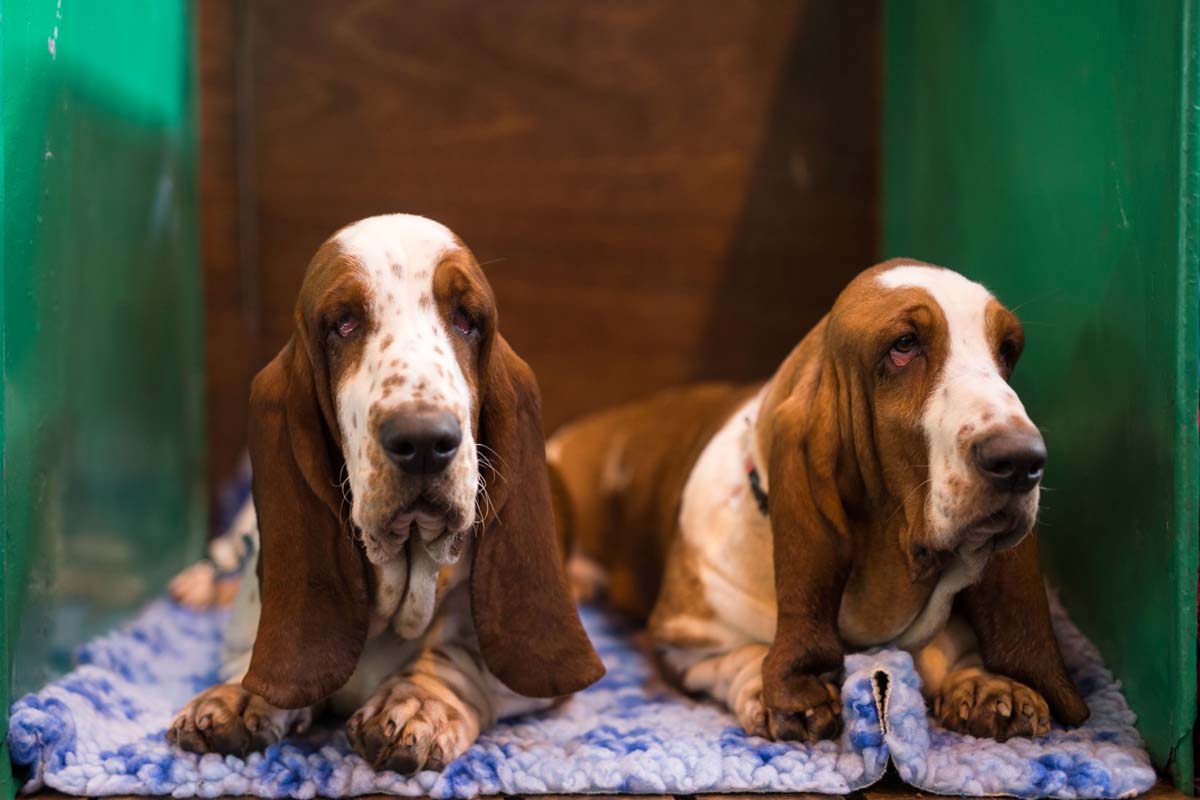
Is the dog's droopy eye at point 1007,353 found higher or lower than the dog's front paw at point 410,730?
higher

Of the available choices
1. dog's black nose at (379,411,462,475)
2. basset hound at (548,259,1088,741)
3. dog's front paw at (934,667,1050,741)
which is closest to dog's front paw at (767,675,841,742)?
basset hound at (548,259,1088,741)

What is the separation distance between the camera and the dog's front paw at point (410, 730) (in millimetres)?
2027

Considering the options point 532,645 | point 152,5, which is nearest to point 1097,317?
point 532,645

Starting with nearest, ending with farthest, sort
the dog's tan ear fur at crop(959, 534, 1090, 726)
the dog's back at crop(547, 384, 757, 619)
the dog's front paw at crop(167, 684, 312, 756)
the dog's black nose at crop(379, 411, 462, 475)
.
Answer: the dog's black nose at crop(379, 411, 462, 475)
the dog's front paw at crop(167, 684, 312, 756)
the dog's tan ear fur at crop(959, 534, 1090, 726)
the dog's back at crop(547, 384, 757, 619)

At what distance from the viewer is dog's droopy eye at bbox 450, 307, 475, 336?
2154 mm

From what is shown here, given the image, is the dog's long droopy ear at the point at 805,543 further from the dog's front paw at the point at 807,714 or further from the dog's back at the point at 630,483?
the dog's back at the point at 630,483

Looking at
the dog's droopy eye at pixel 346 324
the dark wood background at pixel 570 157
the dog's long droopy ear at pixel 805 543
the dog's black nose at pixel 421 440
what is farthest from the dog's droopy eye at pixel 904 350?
the dark wood background at pixel 570 157

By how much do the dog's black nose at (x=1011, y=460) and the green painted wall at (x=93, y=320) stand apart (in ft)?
5.27

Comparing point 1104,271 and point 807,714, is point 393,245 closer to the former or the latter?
point 807,714

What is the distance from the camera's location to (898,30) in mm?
3600

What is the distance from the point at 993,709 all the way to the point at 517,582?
0.87 metres

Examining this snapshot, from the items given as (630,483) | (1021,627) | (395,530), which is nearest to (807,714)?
(1021,627)

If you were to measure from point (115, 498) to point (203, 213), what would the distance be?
4.06 feet

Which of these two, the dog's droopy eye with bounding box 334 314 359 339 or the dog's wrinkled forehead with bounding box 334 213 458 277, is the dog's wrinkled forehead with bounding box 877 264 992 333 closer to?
the dog's wrinkled forehead with bounding box 334 213 458 277
